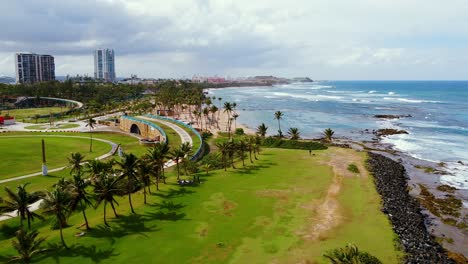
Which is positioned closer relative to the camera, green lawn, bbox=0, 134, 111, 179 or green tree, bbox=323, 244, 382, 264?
green tree, bbox=323, 244, 382, 264

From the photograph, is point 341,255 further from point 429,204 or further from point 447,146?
point 447,146

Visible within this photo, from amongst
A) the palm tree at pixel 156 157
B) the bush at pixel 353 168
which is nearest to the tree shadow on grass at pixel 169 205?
the palm tree at pixel 156 157

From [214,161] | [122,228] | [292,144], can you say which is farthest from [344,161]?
[122,228]

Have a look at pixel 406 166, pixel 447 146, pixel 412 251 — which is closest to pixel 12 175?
pixel 412 251

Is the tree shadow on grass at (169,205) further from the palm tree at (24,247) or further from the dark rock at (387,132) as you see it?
the dark rock at (387,132)

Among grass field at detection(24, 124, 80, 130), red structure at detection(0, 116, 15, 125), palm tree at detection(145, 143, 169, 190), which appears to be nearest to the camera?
palm tree at detection(145, 143, 169, 190)

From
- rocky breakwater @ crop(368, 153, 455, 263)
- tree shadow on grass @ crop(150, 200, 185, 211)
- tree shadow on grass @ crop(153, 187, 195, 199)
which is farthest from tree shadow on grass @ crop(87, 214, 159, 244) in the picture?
rocky breakwater @ crop(368, 153, 455, 263)

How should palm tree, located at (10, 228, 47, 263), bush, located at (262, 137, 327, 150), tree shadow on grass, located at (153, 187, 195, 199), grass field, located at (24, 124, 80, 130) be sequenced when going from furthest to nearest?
grass field, located at (24, 124, 80, 130), bush, located at (262, 137, 327, 150), tree shadow on grass, located at (153, 187, 195, 199), palm tree, located at (10, 228, 47, 263)

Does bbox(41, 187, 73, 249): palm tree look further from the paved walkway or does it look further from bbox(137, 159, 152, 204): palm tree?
the paved walkway
